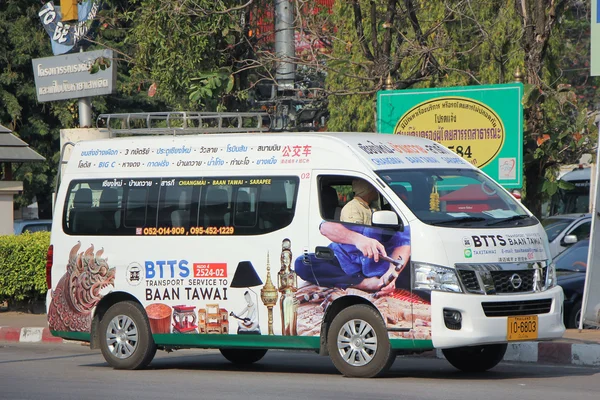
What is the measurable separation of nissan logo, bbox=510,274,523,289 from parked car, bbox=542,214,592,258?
10.6 m

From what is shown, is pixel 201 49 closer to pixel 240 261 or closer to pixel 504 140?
pixel 504 140

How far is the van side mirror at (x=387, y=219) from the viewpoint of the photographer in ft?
31.2

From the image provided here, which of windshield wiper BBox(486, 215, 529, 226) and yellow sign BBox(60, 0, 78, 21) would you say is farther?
yellow sign BBox(60, 0, 78, 21)

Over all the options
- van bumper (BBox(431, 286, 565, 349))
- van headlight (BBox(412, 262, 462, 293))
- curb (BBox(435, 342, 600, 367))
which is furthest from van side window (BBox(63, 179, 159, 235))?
curb (BBox(435, 342, 600, 367))

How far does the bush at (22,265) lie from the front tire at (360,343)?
7878mm

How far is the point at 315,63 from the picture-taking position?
1628cm

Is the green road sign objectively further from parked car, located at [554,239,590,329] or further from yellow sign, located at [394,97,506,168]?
parked car, located at [554,239,590,329]

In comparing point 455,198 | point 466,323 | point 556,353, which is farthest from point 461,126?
point 466,323

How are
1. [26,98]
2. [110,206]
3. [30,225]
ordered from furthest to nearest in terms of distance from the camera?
[26,98] → [30,225] → [110,206]

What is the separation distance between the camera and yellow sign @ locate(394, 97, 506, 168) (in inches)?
551

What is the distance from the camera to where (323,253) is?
997 cm

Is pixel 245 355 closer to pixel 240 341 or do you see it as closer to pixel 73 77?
pixel 240 341

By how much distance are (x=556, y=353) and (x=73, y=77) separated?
957 centimetres

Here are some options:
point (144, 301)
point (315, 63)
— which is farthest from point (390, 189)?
point (315, 63)
